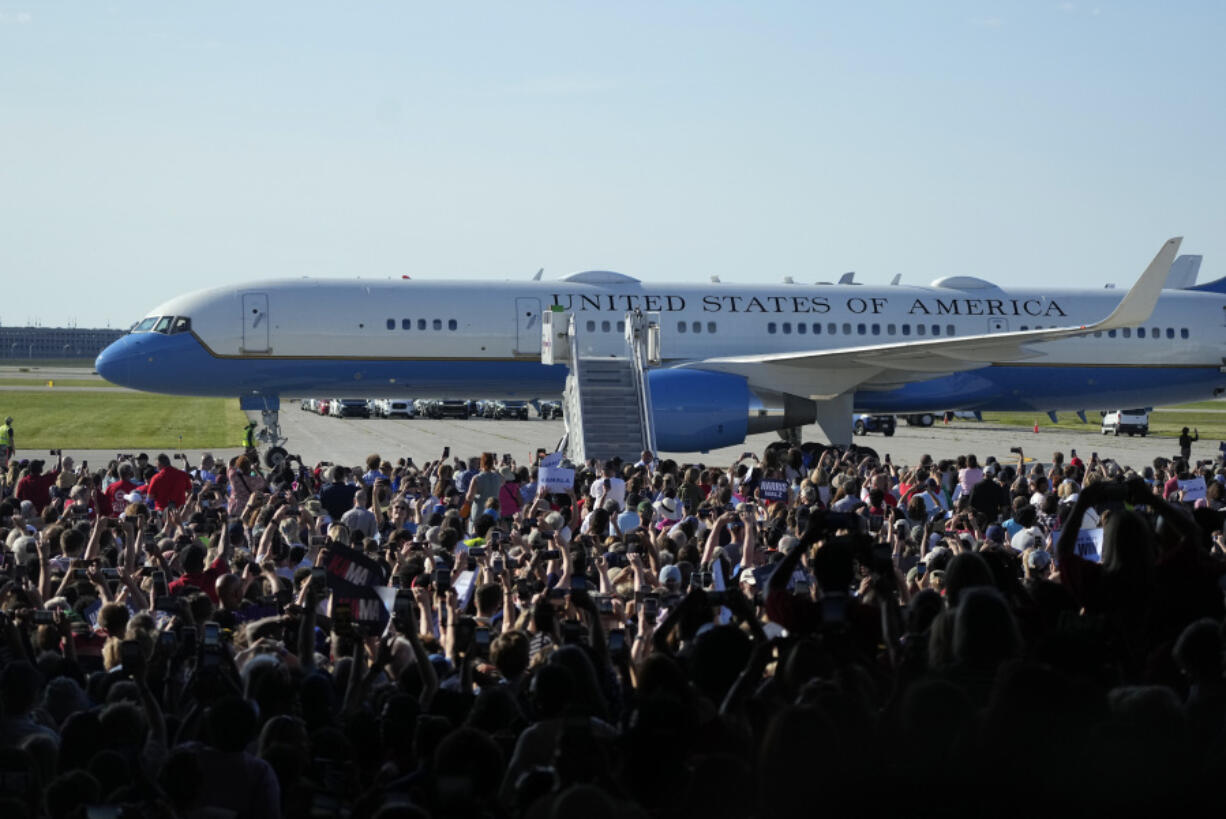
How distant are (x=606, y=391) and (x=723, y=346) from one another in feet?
16.3

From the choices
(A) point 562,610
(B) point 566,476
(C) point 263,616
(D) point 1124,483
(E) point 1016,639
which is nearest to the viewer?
(E) point 1016,639

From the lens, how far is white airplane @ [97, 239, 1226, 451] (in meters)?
29.8

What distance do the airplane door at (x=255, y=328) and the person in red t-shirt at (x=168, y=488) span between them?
1294 centimetres

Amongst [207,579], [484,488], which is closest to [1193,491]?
[484,488]

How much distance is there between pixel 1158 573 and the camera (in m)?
7.23

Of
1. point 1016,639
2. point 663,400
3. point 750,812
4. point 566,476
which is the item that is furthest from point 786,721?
point 663,400

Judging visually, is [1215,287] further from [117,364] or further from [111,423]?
[111,423]

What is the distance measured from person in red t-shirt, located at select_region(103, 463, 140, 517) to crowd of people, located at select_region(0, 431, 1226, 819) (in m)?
5.12

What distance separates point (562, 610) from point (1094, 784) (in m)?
4.35

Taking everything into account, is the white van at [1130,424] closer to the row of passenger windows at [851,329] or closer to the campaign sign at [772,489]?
the row of passenger windows at [851,329]

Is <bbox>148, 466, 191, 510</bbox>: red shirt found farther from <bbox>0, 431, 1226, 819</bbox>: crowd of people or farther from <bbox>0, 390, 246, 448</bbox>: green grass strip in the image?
<bbox>0, 390, 246, 448</bbox>: green grass strip

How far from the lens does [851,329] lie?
110 ft

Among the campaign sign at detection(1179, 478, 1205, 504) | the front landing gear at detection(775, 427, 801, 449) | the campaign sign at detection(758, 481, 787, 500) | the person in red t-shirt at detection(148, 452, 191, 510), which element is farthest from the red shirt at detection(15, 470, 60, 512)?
the front landing gear at detection(775, 427, 801, 449)

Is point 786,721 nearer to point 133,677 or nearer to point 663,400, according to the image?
point 133,677
